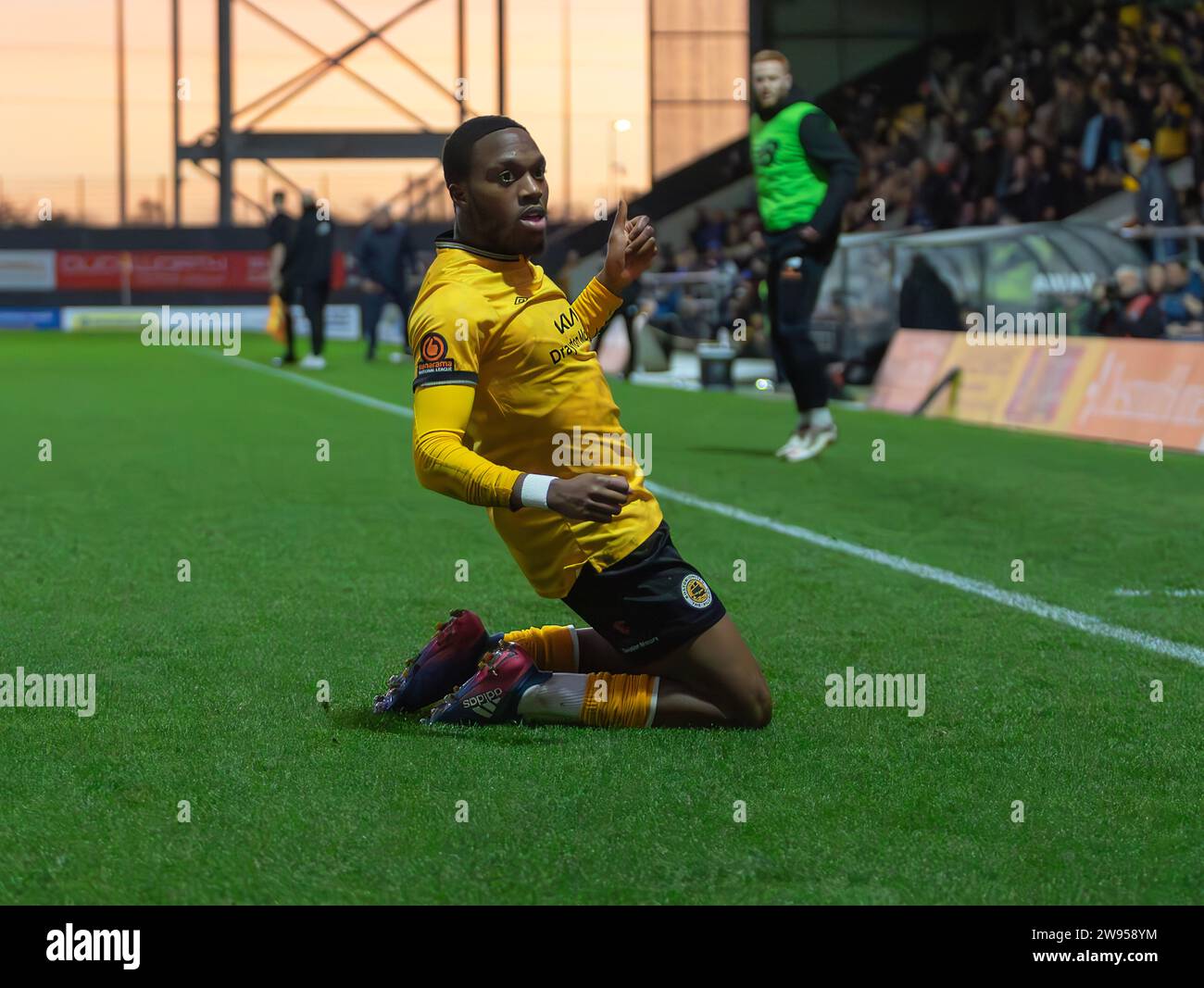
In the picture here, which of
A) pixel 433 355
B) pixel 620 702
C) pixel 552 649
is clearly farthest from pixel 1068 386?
pixel 433 355

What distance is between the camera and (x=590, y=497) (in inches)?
164

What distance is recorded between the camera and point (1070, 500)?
32.3 feet

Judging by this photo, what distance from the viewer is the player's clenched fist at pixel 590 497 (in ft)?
13.6

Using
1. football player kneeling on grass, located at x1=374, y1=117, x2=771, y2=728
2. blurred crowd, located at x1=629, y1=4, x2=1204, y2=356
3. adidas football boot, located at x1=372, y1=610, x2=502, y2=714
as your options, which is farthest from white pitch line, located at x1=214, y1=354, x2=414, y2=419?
football player kneeling on grass, located at x1=374, y1=117, x2=771, y2=728

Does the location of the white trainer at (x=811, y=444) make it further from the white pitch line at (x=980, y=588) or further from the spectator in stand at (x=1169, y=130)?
the spectator in stand at (x=1169, y=130)

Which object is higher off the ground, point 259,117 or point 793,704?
point 259,117

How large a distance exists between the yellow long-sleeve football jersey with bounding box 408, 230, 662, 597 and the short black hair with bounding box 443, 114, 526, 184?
0.18 metres

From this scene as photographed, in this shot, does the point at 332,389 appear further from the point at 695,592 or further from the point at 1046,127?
the point at 695,592

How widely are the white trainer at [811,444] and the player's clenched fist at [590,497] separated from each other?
24.9 ft

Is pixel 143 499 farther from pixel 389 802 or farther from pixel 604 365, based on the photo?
pixel 604 365

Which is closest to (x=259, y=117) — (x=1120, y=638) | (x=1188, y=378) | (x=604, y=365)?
(x=604, y=365)

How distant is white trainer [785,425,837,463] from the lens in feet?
38.3

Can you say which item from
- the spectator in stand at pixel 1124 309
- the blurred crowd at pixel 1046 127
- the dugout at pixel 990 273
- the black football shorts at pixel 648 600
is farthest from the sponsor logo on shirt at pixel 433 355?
the blurred crowd at pixel 1046 127

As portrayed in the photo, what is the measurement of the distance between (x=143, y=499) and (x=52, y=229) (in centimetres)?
3862
